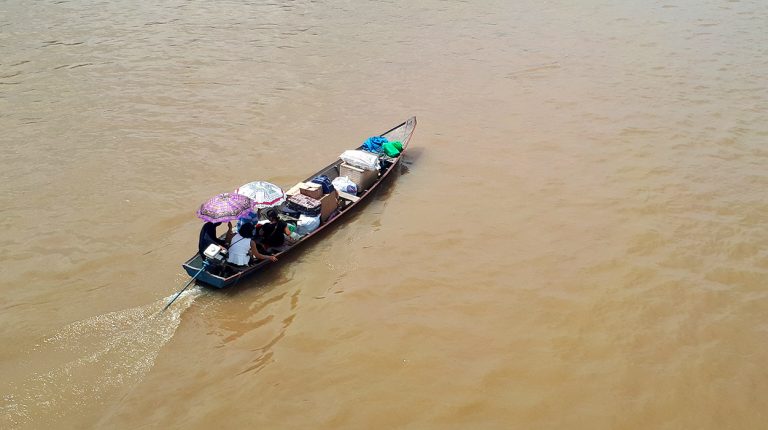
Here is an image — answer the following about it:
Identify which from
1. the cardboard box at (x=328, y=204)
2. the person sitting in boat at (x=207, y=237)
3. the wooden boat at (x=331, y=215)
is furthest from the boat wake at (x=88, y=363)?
the cardboard box at (x=328, y=204)

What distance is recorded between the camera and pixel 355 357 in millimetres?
7105

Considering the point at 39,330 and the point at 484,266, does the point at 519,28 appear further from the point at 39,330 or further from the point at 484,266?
the point at 39,330

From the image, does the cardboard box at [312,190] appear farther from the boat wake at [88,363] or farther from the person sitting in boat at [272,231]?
the boat wake at [88,363]

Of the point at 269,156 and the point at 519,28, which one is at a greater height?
the point at 519,28

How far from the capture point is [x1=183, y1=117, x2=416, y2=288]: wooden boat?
7.83 meters

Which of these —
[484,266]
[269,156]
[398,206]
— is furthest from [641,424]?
[269,156]

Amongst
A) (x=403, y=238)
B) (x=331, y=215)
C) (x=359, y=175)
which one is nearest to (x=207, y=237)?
(x=331, y=215)

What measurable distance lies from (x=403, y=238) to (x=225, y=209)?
307 centimetres

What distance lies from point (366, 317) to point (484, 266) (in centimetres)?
218

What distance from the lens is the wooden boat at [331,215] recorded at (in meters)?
7.83

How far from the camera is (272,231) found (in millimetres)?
8555

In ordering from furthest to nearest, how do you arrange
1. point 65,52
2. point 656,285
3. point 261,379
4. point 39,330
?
1. point 65,52
2. point 656,285
3. point 39,330
4. point 261,379

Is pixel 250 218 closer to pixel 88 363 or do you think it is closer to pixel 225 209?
pixel 225 209

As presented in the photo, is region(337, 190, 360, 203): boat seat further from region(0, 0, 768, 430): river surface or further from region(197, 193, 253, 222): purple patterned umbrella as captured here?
region(197, 193, 253, 222): purple patterned umbrella
